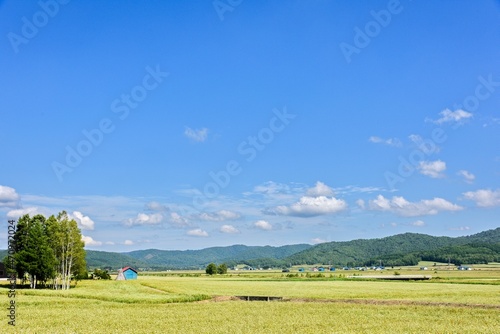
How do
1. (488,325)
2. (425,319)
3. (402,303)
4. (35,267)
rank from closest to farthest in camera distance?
1. (488,325)
2. (425,319)
3. (402,303)
4. (35,267)

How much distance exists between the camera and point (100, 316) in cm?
4256

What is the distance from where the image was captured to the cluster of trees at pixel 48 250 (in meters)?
91.2

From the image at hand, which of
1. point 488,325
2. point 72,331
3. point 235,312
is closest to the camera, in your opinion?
point 72,331

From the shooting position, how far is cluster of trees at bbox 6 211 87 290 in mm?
91250

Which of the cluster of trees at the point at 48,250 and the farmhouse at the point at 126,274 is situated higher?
the cluster of trees at the point at 48,250

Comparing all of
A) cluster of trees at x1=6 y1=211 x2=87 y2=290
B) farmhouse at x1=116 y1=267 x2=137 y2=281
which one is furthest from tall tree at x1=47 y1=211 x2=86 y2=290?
farmhouse at x1=116 y1=267 x2=137 y2=281

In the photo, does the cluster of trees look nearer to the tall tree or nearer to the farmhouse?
the tall tree

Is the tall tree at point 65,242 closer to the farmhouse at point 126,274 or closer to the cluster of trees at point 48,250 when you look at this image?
the cluster of trees at point 48,250

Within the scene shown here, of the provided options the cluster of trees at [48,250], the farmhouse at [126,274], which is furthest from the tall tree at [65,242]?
the farmhouse at [126,274]

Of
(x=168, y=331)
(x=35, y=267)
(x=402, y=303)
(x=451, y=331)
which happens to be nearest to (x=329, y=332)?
(x=451, y=331)

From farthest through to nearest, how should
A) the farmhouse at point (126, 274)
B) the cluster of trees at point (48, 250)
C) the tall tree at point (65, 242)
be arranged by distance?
the farmhouse at point (126, 274), the tall tree at point (65, 242), the cluster of trees at point (48, 250)

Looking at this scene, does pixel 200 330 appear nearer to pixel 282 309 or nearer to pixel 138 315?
pixel 138 315

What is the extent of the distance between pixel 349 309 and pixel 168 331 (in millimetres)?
21335

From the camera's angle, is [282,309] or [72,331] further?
[282,309]
